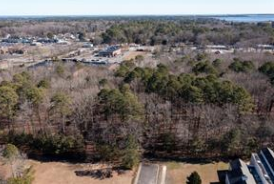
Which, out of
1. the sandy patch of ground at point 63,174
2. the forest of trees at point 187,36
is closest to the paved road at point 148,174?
the sandy patch of ground at point 63,174

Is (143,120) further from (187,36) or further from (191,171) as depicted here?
(187,36)

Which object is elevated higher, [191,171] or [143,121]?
[143,121]

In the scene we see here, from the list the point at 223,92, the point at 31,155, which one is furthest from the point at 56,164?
the point at 223,92

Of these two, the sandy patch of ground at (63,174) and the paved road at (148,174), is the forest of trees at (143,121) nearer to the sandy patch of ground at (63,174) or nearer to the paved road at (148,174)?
the paved road at (148,174)

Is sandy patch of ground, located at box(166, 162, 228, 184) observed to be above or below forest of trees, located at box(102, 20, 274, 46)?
below

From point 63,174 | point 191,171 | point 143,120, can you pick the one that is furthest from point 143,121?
point 63,174

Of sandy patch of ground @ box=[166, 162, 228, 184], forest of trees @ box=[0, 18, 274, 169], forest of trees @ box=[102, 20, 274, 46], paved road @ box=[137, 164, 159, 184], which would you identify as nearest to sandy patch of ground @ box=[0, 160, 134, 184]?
paved road @ box=[137, 164, 159, 184]

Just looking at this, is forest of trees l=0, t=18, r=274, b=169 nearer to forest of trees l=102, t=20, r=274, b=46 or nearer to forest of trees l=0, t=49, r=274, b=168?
forest of trees l=0, t=49, r=274, b=168

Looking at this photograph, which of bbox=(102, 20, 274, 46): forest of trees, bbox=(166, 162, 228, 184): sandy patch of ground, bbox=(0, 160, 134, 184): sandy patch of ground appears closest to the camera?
bbox=(0, 160, 134, 184): sandy patch of ground
